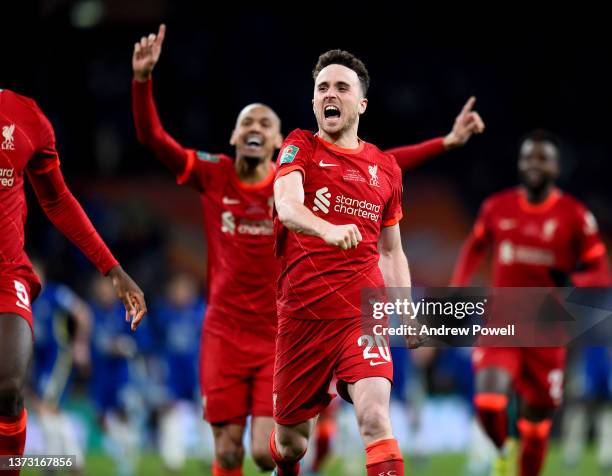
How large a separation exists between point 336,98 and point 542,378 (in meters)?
4.19

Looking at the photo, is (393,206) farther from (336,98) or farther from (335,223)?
(336,98)

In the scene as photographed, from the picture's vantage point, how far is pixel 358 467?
1314 centimetres

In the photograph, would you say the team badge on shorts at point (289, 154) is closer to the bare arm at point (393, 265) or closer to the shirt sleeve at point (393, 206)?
the shirt sleeve at point (393, 206)

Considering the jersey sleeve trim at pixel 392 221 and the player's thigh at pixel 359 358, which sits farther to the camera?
the jersey sleeve trim at pixel 392 221

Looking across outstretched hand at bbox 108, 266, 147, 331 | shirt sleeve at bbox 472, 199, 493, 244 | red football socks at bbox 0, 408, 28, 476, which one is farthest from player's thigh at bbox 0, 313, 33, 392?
shirt sleeve at bbox 472, 199, 493, 244

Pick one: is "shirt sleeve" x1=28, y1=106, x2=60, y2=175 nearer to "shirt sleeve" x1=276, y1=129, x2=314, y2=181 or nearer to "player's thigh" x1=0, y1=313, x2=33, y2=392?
"player's thigh" x1=0, y1=313, x2=33, y2=392

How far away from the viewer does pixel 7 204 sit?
201 inches

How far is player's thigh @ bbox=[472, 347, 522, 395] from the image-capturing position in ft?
26.8

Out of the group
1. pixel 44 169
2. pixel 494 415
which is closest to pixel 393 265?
pixel 44 169

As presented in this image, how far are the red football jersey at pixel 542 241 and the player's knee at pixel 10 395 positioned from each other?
477 cm

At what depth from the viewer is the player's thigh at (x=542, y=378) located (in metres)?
8.54

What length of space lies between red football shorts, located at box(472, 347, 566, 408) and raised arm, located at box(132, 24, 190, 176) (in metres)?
3.18

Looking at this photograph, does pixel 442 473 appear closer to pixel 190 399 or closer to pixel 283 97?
pixel 190 399

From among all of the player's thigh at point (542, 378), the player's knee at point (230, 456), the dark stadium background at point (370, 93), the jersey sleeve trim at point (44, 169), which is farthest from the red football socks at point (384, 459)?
the dark stadium background at point (370, 93)
